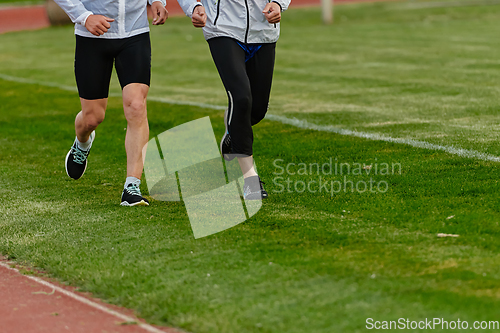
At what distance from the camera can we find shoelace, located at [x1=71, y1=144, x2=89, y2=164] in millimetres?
6348

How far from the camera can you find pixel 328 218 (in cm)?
485

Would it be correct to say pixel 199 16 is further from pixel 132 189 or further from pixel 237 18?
pixel 132 189

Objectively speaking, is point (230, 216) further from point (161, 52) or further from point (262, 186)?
point (161, 52)

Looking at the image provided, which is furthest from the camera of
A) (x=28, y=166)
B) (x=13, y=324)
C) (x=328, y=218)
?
(x=28, y=166)

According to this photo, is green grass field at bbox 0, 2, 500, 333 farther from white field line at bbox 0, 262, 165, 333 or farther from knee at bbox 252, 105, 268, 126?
knee at bbox 252, 105, 268, 126

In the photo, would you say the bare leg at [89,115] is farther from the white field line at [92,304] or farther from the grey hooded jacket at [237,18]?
the white field line at [92,304]

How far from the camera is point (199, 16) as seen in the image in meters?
5.37

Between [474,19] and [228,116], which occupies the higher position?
[228,116]

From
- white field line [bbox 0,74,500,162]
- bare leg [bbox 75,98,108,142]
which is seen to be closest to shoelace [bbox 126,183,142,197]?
bare leg [bbox 75,98,108,142]

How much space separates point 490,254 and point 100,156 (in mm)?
4722

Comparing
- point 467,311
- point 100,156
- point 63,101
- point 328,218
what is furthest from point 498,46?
point 467,311

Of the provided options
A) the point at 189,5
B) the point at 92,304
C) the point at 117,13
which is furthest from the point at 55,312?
the point at 189,5

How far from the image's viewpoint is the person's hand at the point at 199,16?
538 cm

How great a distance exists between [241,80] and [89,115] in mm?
1418
